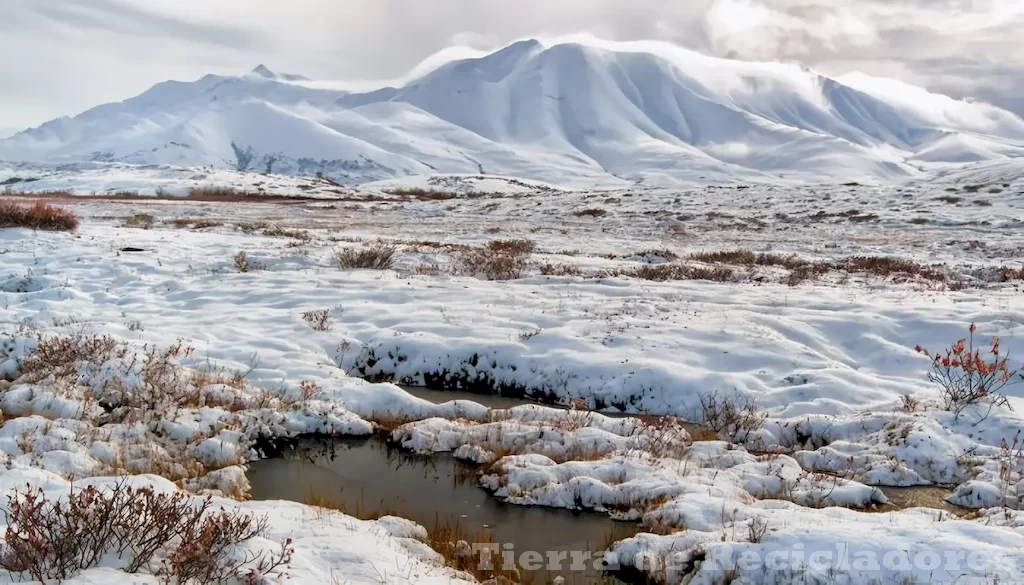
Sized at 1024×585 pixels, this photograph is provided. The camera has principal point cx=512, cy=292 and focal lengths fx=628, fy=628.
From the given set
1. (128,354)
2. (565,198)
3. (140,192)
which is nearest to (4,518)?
(128,354)

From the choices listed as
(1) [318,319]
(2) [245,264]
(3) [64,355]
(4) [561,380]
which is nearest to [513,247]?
(2) [245,264]

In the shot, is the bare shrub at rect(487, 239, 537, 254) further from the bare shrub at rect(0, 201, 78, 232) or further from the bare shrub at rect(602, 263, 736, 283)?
the bare shrub at rect(0, 201, 78, 232)

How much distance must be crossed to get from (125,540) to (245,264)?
15116 millimetres

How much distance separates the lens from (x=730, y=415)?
921cm

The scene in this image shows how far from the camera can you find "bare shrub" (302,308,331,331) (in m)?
12.9

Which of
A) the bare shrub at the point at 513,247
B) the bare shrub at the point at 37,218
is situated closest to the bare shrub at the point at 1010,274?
the bare shrub at the point at 513,247

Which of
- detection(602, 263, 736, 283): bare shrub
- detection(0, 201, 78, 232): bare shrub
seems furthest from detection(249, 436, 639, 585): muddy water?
detection(0, 201, 78, 232): bare shrub

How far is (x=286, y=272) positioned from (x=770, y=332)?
12998 mm

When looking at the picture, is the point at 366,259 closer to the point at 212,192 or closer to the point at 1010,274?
the point at 1010,274

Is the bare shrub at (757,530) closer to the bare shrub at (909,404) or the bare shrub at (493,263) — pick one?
the bare shrub at (909,404)

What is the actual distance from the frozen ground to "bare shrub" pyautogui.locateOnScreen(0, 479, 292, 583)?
31 centimetres

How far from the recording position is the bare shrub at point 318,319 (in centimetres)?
1285

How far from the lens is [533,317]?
45.5 ft

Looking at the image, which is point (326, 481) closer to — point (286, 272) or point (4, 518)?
point (4, 518)
